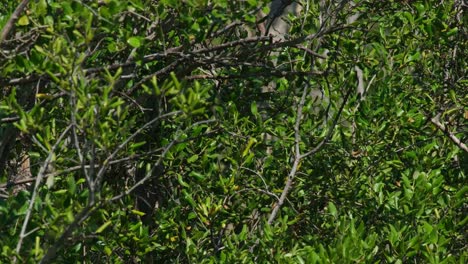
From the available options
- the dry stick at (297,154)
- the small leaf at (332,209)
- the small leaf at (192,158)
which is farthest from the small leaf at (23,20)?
the small leaf at (332,209)

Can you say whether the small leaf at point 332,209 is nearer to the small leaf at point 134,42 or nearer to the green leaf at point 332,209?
Result: the green leaf at point 332,209

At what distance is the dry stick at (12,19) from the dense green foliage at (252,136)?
17 millimetres

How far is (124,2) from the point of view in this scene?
370 cm

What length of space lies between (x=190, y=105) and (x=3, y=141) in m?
1.21

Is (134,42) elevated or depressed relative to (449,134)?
elevated

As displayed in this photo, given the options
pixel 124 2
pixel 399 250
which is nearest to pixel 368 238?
pixel 399 250

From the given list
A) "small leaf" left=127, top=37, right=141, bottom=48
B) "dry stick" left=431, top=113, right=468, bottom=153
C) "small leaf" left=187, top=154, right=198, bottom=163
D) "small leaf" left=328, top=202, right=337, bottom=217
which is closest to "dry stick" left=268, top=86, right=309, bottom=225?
"small leaf" left=328, top=202, right=337, bottom=217

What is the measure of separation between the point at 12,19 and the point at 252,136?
1.51 meters

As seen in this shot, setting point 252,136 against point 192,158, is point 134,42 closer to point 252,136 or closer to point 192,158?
point 192,158

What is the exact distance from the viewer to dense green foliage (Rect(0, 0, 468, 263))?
155 inches

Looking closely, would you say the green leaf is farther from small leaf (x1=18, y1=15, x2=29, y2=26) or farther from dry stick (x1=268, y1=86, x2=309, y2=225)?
small leaf (x1=18, y1=15, x2=29, y2=26)

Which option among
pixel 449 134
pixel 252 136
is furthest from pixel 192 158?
pixel 449 134

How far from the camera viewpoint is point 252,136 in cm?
482

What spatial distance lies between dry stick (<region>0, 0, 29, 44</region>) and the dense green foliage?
17mm
